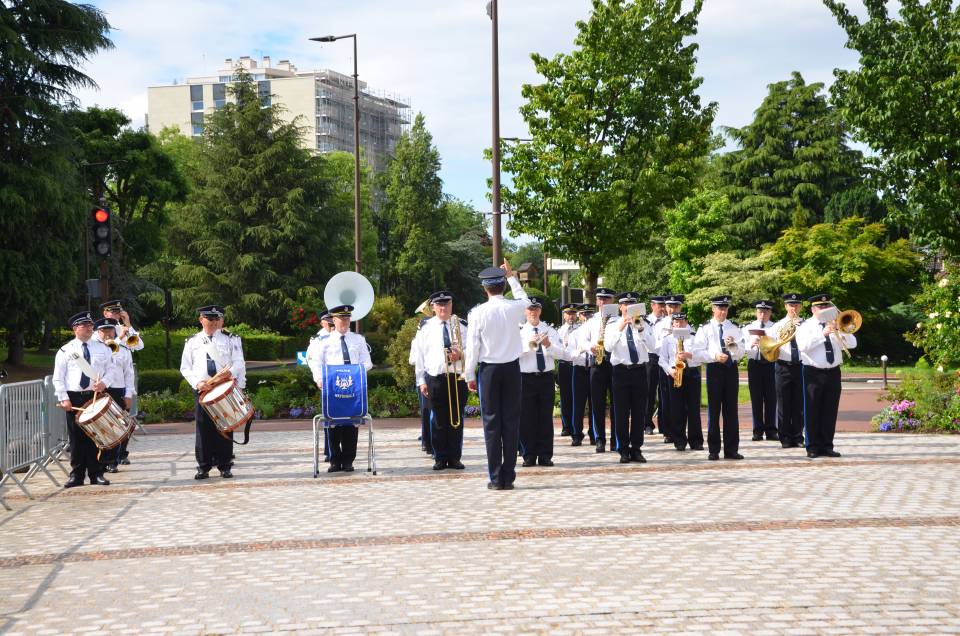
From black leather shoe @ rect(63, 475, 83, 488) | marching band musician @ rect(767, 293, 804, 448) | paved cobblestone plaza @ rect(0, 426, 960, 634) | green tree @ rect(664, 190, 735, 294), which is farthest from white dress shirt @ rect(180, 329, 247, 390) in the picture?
green tree @ rect(664, 190, 735, 294)

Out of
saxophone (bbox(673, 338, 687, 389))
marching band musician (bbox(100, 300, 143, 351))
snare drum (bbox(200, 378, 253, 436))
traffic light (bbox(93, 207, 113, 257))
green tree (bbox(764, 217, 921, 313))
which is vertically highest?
green tree (bbox(764, 217, 921, 313))

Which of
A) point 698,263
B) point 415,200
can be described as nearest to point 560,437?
point 698,263

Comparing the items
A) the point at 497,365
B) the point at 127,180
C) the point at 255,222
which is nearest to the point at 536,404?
the point at 497,365

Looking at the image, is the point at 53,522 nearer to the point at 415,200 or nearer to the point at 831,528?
the point at 831,528

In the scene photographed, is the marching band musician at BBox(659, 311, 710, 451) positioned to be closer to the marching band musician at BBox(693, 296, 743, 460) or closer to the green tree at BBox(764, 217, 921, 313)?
the marching band musician at BBox(693, 296, 743, 460)

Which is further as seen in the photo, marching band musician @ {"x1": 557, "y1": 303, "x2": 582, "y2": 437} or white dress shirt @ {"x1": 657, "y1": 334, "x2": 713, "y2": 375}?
marching band musician @ {"x1": 557, "y1": 303, "x2": 582, "y2": 437}

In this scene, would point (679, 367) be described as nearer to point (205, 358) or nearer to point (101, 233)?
point (205, 358)

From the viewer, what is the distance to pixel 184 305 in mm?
61781

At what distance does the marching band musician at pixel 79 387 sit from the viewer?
1237 centimetres

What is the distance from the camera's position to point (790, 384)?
49.4 feet

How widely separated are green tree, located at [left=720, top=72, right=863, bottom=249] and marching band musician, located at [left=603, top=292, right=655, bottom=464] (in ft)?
150

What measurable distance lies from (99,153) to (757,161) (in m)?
36.1

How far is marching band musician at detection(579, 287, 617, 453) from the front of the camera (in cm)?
1377

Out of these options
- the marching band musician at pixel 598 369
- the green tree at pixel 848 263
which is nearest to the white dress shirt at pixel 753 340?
the marching band musician at pixel 598 369
